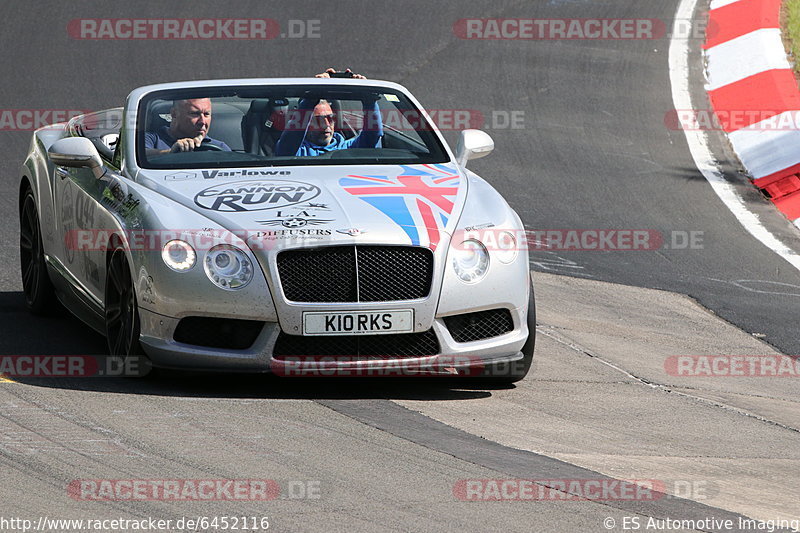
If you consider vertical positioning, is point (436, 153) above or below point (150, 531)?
above

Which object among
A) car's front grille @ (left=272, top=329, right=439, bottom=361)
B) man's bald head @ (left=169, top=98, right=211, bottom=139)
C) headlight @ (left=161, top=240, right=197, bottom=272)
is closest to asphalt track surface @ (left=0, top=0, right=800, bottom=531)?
car's front grille @ (left=272, top=329, right=439, bottom=361)

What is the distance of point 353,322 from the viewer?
20.6ft

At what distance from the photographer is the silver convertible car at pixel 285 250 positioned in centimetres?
629

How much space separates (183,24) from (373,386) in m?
11.6

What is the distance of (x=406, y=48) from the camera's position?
53.2ft

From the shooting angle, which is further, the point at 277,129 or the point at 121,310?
the point at 277,129

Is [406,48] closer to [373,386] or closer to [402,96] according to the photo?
[402,96]

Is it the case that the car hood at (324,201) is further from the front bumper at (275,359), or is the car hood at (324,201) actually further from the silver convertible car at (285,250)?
the front bumper at (275,359)

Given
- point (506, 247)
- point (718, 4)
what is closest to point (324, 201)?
point (506, 247)

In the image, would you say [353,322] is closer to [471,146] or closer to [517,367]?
[517,367]

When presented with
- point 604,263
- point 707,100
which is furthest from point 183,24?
point 604,263

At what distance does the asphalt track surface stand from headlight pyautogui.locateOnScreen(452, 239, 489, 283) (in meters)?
0.61

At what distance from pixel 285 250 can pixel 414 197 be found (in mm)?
830

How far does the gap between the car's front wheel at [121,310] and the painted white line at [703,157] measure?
5366 millimetres
